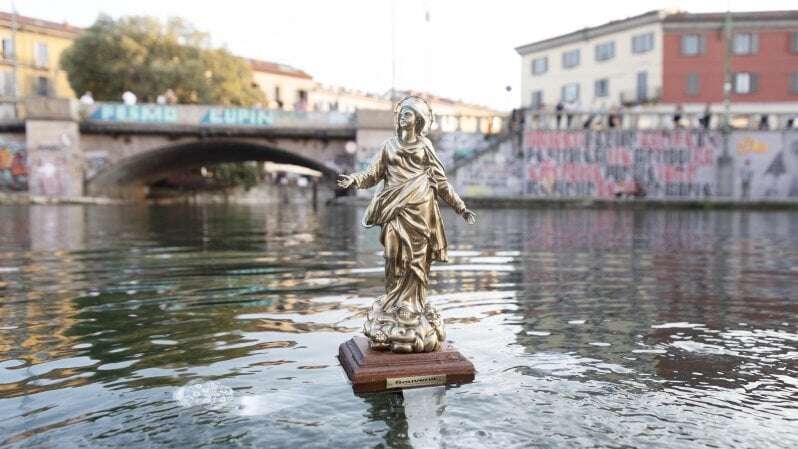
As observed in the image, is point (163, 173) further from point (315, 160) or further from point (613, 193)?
point (613, 193)

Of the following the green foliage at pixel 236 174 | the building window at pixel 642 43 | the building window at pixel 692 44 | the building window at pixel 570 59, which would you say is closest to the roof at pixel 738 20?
the building window at pixel 692 44

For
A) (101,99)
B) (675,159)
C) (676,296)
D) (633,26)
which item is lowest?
(676,296)

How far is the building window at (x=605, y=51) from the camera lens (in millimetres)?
55634

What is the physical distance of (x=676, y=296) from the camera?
30.3ft

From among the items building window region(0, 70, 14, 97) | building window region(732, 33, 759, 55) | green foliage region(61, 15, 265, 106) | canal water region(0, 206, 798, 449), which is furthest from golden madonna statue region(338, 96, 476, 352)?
building window region(0, 70, 14, 97)

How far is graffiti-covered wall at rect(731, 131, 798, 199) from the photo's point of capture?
4116 cm

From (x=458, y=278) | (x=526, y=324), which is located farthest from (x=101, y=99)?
(x=526, y=324)

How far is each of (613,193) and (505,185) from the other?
6.11 m

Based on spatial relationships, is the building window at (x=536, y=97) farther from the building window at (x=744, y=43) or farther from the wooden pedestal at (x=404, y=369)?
the wooden pedestal at (x=404, y=369)

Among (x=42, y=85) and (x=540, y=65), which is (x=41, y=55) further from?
(x=540, y=65)

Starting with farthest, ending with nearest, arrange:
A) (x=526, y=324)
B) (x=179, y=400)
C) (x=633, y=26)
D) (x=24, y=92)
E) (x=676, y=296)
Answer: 1. (x=24, y=92)
2. (x=633, y=26)
3. (x=676, y=296)
4. (x=526, y=324)
5. (x=179, y=400)

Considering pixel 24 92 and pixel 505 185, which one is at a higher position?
pixel 24 92

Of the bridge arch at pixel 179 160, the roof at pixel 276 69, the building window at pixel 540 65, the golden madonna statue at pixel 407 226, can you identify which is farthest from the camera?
the roof at pixel 276 69

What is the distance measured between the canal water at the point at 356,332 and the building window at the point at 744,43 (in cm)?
4310
